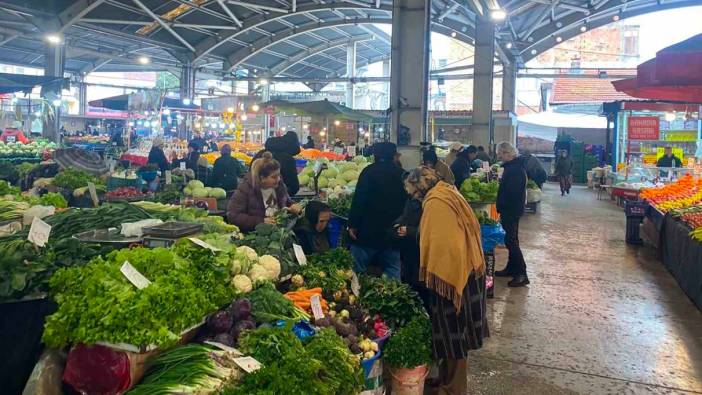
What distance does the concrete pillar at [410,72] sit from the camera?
9977 mm

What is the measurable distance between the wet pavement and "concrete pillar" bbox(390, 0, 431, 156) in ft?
8.66

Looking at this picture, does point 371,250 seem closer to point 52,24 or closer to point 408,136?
point 408,136

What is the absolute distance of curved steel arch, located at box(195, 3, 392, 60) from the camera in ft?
72.7

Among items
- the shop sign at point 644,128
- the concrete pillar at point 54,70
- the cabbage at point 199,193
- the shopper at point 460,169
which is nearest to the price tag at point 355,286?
the cabbage at point 199,193

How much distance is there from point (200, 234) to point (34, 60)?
32819 millimetres

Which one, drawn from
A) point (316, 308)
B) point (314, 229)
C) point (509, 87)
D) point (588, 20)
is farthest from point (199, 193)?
point (588, 20)

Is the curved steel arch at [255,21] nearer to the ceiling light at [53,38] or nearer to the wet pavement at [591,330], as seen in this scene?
the ceiling light at [53,38]

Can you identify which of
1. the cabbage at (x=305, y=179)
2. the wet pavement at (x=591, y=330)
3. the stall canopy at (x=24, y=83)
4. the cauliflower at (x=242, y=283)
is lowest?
the wet pavement at (x=591, y=330)

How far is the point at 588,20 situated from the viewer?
75.3 feet

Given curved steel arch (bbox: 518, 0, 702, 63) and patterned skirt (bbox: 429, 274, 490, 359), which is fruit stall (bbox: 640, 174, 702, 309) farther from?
curved steel arch (bbox: 518, 0, 702, 63)

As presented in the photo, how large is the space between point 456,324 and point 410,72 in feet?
23.7

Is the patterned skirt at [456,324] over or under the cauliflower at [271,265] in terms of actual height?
under

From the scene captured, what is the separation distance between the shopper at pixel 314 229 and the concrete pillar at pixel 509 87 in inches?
821

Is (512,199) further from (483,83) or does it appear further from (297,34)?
(297,34)
